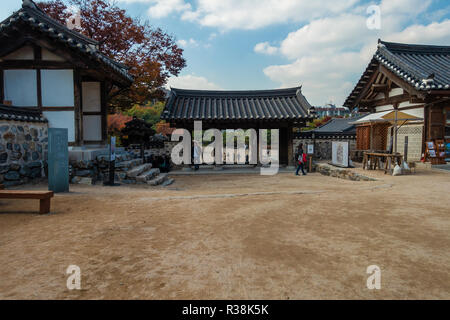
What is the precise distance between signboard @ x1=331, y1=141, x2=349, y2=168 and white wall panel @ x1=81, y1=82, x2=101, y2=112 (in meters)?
11.9

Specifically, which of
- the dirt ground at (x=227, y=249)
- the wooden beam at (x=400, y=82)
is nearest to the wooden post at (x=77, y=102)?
the dirt ground at (x=227, y=249)

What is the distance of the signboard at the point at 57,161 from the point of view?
6.85 meters

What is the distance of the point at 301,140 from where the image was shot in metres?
19.6

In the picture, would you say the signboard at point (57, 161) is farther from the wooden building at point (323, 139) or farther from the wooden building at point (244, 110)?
the wooden building at point (323, 139)

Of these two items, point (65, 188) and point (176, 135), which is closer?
point (65, 188)

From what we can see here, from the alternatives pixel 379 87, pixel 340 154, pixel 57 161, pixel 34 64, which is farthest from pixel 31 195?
pixel 379 87

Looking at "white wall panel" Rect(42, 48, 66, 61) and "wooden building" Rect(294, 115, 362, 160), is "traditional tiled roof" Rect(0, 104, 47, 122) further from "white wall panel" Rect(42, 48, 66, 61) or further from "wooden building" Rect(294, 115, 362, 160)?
"wooden building" Rect(294, 115, 362, 160)

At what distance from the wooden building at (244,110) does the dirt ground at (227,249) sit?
30.2 ft

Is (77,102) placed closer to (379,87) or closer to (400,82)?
(400,82)

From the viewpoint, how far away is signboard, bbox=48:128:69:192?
22.5 feet
